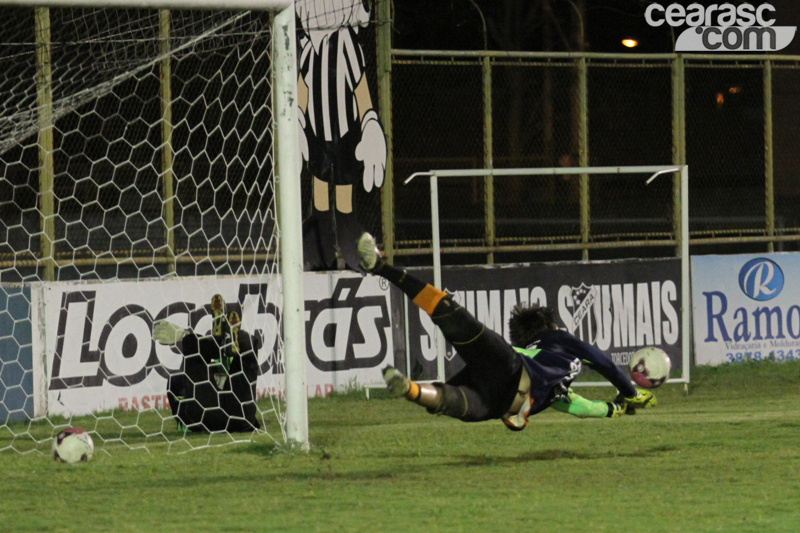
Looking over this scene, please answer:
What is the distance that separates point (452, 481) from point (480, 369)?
75 cm

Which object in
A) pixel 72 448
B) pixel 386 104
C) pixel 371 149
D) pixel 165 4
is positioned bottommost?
pixel 72 448

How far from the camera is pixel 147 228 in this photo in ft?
41.8

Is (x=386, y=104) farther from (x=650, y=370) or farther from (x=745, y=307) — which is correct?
(x=650, y=370)

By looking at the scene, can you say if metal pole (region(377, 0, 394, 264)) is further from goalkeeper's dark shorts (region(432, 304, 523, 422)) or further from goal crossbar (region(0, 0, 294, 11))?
goalkeeper's dark shorts (region(432, 304, 523, 422))

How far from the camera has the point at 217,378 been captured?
10.3 meters

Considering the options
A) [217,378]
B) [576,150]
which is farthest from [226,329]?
[576,150]

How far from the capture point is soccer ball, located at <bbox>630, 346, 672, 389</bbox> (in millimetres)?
8820

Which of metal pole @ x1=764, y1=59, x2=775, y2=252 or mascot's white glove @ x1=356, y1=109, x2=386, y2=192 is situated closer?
mascot's white glove @ x1=356, y1=109, x2=386, y2=192

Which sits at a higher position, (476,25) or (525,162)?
(476,25)

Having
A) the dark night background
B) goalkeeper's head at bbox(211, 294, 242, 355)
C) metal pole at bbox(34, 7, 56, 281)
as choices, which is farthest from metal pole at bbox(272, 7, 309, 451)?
the dark night background

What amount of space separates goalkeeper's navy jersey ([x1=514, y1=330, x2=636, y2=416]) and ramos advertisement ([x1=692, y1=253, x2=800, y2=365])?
6566 millimetres

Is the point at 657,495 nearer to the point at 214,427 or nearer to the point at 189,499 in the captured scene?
the point at 189,499

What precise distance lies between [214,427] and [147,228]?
309 centimetres

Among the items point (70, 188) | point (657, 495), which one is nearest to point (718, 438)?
point (657, 495)
